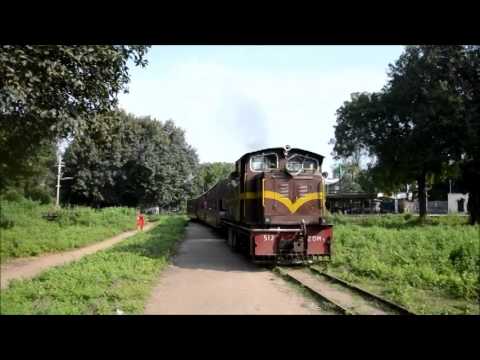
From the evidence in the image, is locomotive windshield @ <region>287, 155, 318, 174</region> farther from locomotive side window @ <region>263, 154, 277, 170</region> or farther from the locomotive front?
locomotive side window @ <region>263, 154, 277, 170</region>

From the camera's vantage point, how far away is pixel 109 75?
26.9 feet

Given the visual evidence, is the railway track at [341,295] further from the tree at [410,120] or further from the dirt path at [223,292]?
the tree at [410,120]

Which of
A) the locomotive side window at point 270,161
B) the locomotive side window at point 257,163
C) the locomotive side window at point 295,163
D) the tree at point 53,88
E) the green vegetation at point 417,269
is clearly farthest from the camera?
the locomotive side window at point 257,163

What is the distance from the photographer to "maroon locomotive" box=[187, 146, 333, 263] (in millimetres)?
11514

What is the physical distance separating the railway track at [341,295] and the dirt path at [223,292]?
1.06ft

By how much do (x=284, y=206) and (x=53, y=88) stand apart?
Result: 690cm

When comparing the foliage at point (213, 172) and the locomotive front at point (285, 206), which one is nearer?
the locomotive front at point (285, 206)

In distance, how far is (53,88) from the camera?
23.3 feet

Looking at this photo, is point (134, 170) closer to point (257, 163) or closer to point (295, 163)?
point (257, 163)

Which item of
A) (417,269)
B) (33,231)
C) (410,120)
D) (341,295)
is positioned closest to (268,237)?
(341,295)

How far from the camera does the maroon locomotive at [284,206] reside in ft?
37.8

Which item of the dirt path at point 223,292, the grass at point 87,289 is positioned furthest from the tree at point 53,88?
the dirt path at point 223,292
